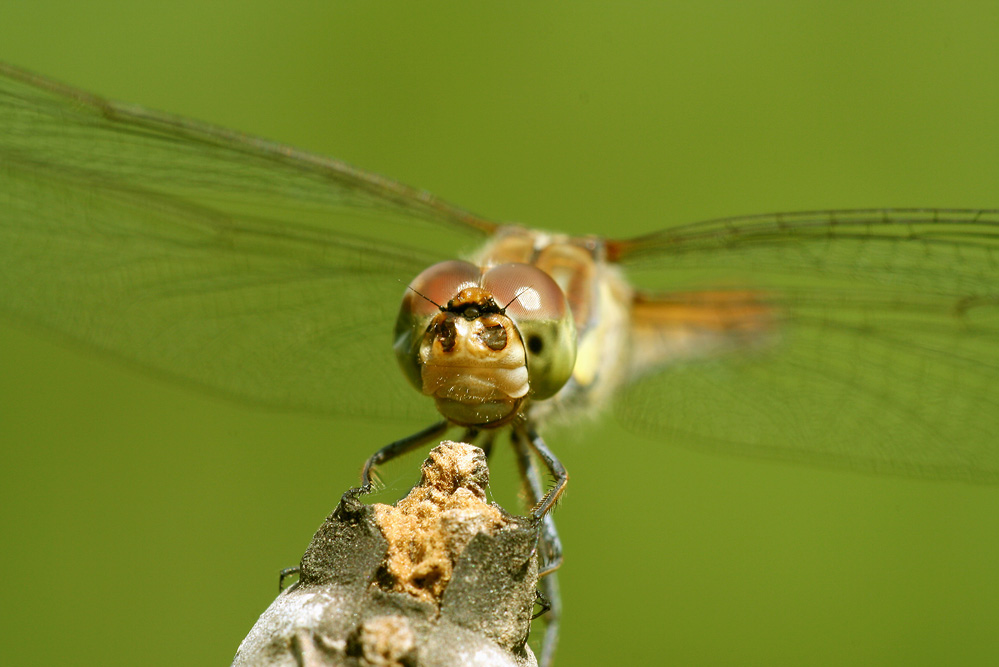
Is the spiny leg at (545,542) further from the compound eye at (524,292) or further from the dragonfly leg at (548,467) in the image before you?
the compound eye at (524,292)

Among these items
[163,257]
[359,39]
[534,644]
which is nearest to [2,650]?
[163,257]

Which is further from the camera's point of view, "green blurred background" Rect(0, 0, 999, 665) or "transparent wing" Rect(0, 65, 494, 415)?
"green blurred background" Rect(0, 0, 999, 665)

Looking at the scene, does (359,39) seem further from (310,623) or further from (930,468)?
(310,623)

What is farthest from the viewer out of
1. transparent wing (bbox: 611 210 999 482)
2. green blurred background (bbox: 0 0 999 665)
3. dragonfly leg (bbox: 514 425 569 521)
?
green blurred background (bbox: 0 0 999 665)

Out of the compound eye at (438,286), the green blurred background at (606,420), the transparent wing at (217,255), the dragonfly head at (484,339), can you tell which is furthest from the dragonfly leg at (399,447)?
the green blurred background at (606,420)

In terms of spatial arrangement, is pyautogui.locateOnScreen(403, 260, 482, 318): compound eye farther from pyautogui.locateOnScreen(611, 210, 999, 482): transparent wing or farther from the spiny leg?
pyautogui.locateOnScreen(611, 210, 999, 482): transparent wing

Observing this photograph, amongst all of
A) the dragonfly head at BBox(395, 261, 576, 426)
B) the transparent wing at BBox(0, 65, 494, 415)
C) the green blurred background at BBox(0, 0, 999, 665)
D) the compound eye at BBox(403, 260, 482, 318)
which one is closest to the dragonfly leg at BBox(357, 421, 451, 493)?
the dragonfly head at BBox(395, 261, 576, 426)
